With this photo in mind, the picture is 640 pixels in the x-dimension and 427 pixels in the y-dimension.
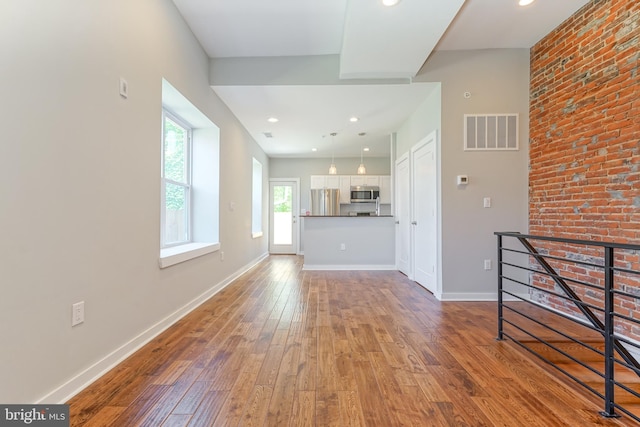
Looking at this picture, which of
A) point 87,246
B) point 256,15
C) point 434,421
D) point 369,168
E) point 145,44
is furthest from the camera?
point 369,168

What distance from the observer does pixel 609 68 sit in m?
2.49

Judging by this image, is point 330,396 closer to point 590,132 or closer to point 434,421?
point 434,421

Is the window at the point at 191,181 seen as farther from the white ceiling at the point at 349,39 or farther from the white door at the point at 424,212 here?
the white door at the point at 424,212

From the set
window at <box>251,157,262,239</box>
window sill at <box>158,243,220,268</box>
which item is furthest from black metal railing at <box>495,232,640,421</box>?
window at <box>251,157,262,239</box>

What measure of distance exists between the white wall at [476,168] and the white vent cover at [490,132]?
0.06 metres

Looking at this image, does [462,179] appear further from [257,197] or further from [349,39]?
[257,197]

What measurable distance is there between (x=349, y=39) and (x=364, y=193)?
4917 millimetres

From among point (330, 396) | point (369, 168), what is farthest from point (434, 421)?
point (369, 168)

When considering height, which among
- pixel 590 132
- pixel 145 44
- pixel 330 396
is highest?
pixel 145 44

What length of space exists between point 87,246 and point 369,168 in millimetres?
6912

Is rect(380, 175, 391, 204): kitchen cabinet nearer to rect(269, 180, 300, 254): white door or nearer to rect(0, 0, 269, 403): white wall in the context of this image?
rect(269, 180, 300, 254): white door

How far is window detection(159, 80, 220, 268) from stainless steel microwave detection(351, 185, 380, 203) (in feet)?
14.1

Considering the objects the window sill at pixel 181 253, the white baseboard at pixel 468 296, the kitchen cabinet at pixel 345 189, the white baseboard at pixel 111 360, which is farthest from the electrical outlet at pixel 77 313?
the kitchen cabinet at pixel 345 189

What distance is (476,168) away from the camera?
3506mm
